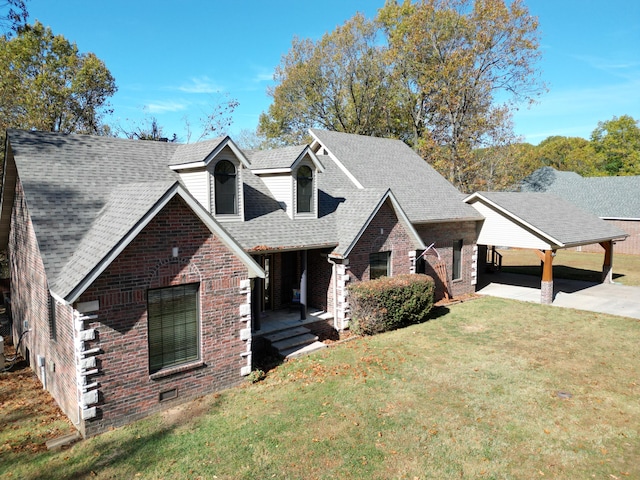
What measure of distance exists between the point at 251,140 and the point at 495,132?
99.6ft

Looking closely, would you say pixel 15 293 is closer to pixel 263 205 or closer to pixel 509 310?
pixel 263 205

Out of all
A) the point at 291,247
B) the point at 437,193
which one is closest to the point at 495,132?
the point at 437,193

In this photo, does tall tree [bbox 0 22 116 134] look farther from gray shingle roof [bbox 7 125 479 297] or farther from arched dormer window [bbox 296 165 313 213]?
arched dormer window [bbox 296 165 313 213]

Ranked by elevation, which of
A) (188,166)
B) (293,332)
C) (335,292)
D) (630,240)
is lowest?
(293,332)

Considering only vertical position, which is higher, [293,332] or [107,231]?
[107,231]

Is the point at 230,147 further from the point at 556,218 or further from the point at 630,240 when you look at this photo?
the point at 630,240

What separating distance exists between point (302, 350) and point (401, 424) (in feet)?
15.3

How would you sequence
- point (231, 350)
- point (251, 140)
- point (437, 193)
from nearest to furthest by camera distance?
point (231, 350), point (437, 193), point (251, 140)

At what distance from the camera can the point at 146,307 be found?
29.5 ft

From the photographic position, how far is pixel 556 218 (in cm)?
2141

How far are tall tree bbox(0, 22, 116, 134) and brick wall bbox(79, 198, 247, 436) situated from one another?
27.3 m

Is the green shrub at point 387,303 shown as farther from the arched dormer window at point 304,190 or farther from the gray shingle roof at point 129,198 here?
the arched dormer window at point 304,190

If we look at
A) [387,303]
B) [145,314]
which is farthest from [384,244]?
[145,314]

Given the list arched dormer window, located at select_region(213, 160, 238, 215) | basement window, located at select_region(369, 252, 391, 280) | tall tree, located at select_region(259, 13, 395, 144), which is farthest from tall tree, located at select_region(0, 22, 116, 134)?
basement window, located at select_region(369, 252, 391, 280)
